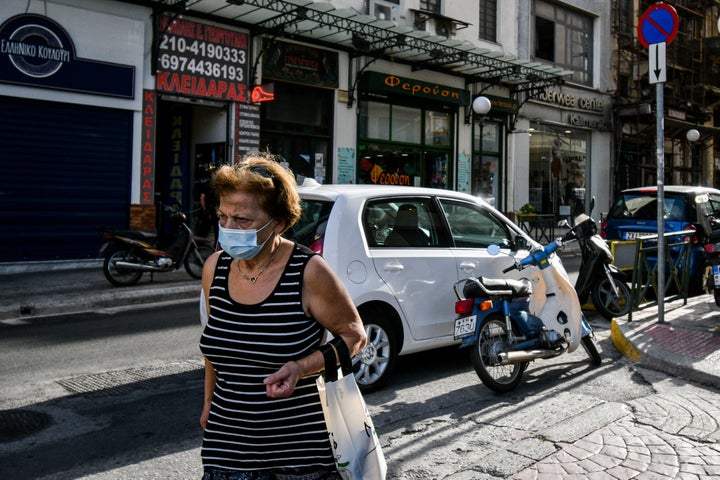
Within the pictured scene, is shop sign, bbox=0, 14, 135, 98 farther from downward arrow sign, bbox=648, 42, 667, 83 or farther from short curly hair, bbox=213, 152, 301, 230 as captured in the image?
short curly hair, bbox=213, 152, 301, 230

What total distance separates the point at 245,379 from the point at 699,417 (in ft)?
13.1

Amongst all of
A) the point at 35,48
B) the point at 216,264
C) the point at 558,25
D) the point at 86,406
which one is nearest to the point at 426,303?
the point at 86,406

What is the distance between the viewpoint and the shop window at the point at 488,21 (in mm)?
22297

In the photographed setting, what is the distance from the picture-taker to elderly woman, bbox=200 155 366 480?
2.25m

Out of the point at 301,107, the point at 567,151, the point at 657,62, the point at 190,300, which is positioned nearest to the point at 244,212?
the point at 657,62

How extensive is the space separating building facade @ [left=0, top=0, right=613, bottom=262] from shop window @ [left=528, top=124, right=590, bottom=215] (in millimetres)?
72

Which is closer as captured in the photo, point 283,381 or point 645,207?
point 283,381

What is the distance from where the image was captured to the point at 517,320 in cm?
593

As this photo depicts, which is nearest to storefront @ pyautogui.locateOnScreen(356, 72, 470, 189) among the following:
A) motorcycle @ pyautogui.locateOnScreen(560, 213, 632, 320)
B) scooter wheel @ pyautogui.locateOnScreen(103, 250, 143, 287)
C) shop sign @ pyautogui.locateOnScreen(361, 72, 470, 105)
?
shop sign @ pyautogui.locateOnScreen(361, 72, 470, 105)

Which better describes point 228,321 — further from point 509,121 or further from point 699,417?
point 509,121

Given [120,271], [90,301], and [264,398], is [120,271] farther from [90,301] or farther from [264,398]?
[264,398]

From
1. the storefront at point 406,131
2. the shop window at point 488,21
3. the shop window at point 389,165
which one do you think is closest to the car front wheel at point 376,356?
the shop window at point 389,165

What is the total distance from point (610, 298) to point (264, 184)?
7.19 metres

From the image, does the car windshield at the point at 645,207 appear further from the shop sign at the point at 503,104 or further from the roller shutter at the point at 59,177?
the shop sign at the point at 503,104
